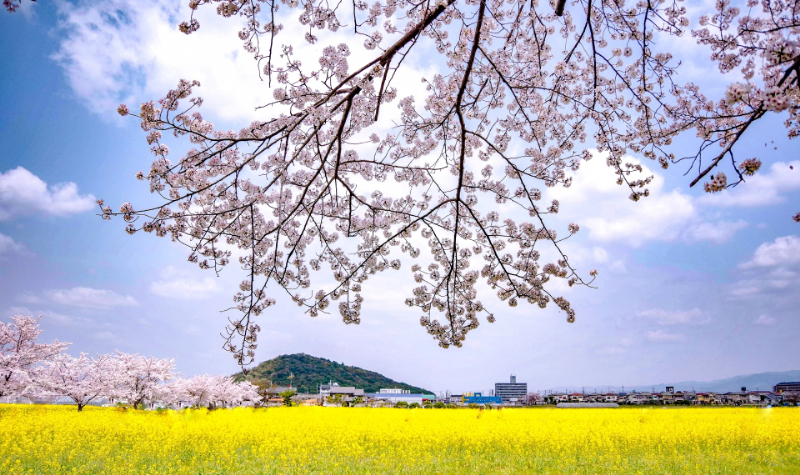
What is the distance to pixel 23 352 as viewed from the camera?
2145 cm

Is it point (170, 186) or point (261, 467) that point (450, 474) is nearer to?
point (261, 467)

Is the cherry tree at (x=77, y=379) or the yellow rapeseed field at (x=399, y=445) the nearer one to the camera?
the yellow rapeseed field at (x=399, y=445)

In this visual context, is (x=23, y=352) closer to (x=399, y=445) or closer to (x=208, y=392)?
(x=208, y=392)

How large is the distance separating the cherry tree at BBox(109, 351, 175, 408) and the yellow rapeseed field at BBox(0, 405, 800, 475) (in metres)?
4.81

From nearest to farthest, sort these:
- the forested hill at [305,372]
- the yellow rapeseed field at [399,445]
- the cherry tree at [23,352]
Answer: the yellow rapeseed field at [399,445]
the cherry tree at [23,352]
the forested hill at [305,372]

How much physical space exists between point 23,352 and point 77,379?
298 cm

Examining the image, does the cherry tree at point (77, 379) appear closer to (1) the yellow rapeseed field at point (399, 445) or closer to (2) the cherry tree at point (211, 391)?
(2) the cherry tree at point (211, 391)

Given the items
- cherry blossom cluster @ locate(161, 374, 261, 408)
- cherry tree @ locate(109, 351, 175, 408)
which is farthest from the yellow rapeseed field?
cherry blossom cluster @ locate(161, 374, 261, 408)

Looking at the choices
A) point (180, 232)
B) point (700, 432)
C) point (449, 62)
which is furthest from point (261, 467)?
point (700, 432)

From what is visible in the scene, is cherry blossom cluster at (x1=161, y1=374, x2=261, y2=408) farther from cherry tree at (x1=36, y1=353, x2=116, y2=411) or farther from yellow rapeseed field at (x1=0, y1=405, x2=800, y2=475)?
yellow rapeseed field at (x1=0, y1=405, x2=800, y2=475)

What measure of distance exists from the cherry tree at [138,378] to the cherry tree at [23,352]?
10.8 ft

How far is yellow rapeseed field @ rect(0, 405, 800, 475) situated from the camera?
9000 millimetres

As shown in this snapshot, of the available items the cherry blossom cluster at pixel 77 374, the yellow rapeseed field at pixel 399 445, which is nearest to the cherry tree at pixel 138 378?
the cherry blossom cluster at pixel 77 374

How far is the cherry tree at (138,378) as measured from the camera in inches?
821
